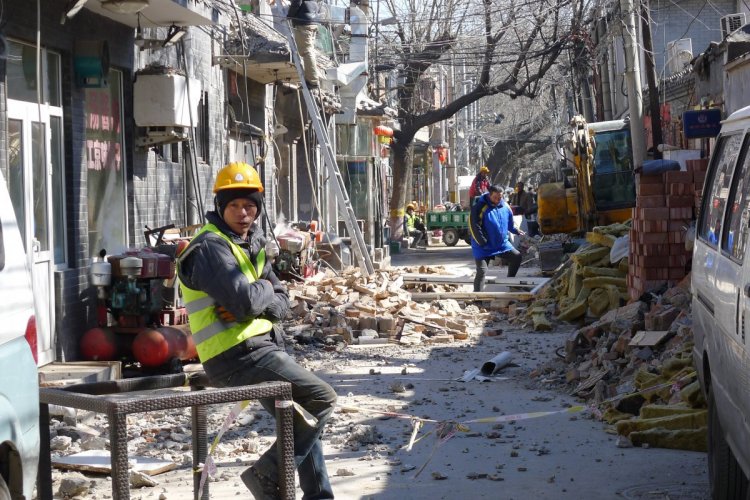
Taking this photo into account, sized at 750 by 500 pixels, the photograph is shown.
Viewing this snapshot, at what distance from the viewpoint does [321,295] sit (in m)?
16.2

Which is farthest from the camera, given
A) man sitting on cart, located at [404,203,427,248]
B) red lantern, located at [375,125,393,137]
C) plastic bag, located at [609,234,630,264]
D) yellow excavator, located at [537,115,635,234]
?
man sitting on cart, located at [404,203,427,248]

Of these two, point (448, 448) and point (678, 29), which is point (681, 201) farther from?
point (678, 29)

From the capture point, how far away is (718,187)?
21.4 feet

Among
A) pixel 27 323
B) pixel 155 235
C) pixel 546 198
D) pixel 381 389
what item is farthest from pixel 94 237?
pixel 546 198

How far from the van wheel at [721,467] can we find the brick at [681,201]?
253 inches

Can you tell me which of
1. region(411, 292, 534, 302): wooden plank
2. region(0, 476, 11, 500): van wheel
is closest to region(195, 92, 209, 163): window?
region(411, 292, 534, 302): wooden plank

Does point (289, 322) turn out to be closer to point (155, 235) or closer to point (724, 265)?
point (155, 235)

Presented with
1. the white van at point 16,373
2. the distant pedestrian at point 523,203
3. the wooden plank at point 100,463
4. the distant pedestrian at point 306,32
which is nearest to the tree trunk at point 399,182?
the distant pedestrian at point 523,203

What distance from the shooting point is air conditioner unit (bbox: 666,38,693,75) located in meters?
27.6

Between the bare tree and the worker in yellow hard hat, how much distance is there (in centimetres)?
2293

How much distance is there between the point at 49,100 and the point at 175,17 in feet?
7.73

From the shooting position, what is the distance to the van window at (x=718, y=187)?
611 cm

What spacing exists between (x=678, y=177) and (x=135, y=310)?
588 cm

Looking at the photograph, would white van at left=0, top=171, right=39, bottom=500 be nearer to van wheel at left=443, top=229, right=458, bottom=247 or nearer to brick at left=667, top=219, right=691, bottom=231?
brick at left=667, top=219, right=691, bottom=231
